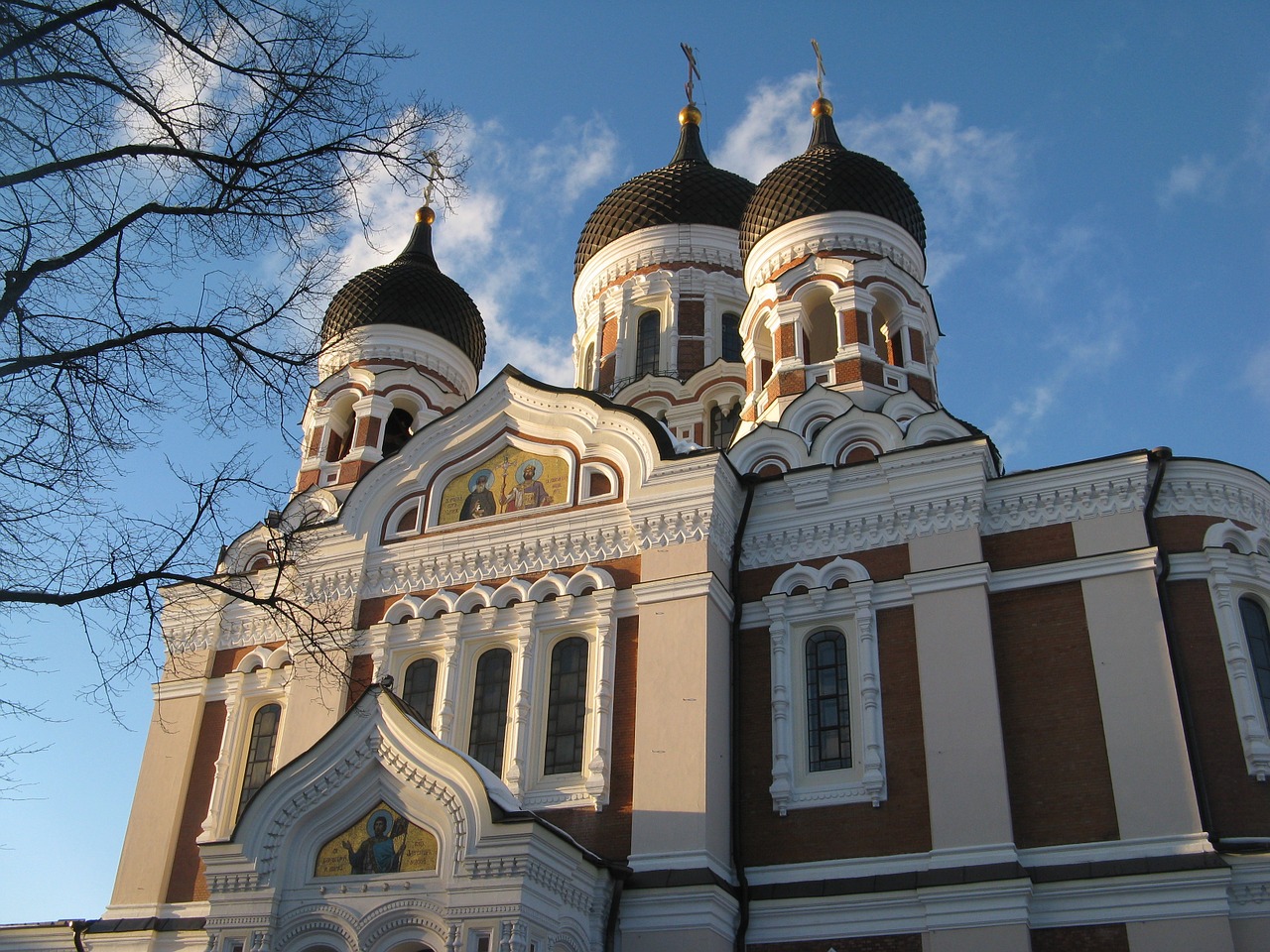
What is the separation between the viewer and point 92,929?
12562 millimetres

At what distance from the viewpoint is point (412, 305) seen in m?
19.1

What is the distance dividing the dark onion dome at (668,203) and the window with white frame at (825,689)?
982cm

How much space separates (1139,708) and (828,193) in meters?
8.99

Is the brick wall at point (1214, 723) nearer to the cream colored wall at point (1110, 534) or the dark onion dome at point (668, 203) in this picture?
the cream colored wall at point (1110, 534)

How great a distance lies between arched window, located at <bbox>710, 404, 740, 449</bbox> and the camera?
18109mm

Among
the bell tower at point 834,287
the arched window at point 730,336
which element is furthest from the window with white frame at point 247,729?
the arched window at point 730,336

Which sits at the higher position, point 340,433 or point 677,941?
point 340,433

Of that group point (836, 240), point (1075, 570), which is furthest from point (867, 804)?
point (836, 240)

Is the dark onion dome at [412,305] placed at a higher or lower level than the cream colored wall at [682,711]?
higher

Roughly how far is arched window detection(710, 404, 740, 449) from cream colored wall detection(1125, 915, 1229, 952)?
974cm

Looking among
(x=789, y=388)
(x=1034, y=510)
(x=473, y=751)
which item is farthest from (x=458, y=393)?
(x=1034, y=510)

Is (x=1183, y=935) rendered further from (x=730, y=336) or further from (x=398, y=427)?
(x=398, y=427)

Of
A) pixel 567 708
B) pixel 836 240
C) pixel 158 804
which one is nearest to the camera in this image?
pixel 567 708

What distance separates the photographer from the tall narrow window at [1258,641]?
→ 10.5m
